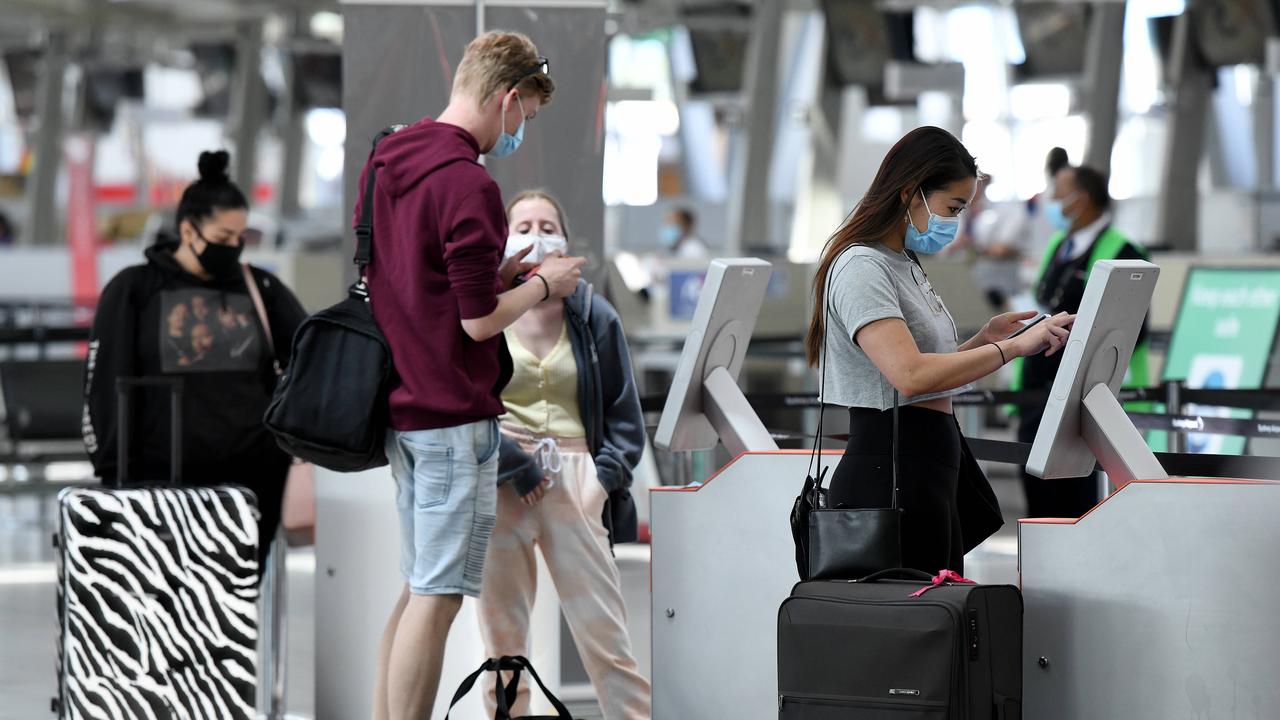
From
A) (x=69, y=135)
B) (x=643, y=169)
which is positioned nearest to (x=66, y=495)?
(x=69, y=135)

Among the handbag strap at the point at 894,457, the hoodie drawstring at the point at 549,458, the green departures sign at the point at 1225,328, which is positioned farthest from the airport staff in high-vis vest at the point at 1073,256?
the handbag strap at the point at 894,457

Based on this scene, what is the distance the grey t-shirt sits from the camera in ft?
9.93

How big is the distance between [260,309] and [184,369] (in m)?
0.27

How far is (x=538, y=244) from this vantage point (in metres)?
4.05

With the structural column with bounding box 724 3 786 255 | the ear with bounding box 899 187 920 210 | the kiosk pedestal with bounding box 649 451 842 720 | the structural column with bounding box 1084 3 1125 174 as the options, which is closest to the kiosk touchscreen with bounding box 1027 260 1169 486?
the ear with bounding box 899 187 920 210

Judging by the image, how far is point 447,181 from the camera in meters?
3.38

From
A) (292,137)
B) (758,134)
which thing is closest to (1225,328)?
(758,134)

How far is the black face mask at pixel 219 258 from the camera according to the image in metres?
4.55

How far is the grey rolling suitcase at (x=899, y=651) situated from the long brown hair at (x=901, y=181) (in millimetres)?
529

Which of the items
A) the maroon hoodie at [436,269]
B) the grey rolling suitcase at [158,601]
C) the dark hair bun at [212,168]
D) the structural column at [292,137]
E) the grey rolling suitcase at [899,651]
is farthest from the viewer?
the structural column at [292,137]

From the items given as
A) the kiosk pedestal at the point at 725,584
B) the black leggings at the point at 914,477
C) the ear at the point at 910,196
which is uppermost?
the ear at the point at 910,196

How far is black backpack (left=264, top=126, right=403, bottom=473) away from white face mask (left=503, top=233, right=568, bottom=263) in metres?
0.60

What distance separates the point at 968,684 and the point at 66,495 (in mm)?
2320

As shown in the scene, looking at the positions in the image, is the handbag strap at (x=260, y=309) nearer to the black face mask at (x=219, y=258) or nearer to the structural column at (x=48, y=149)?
the black face mask at (x=219, y=258)
